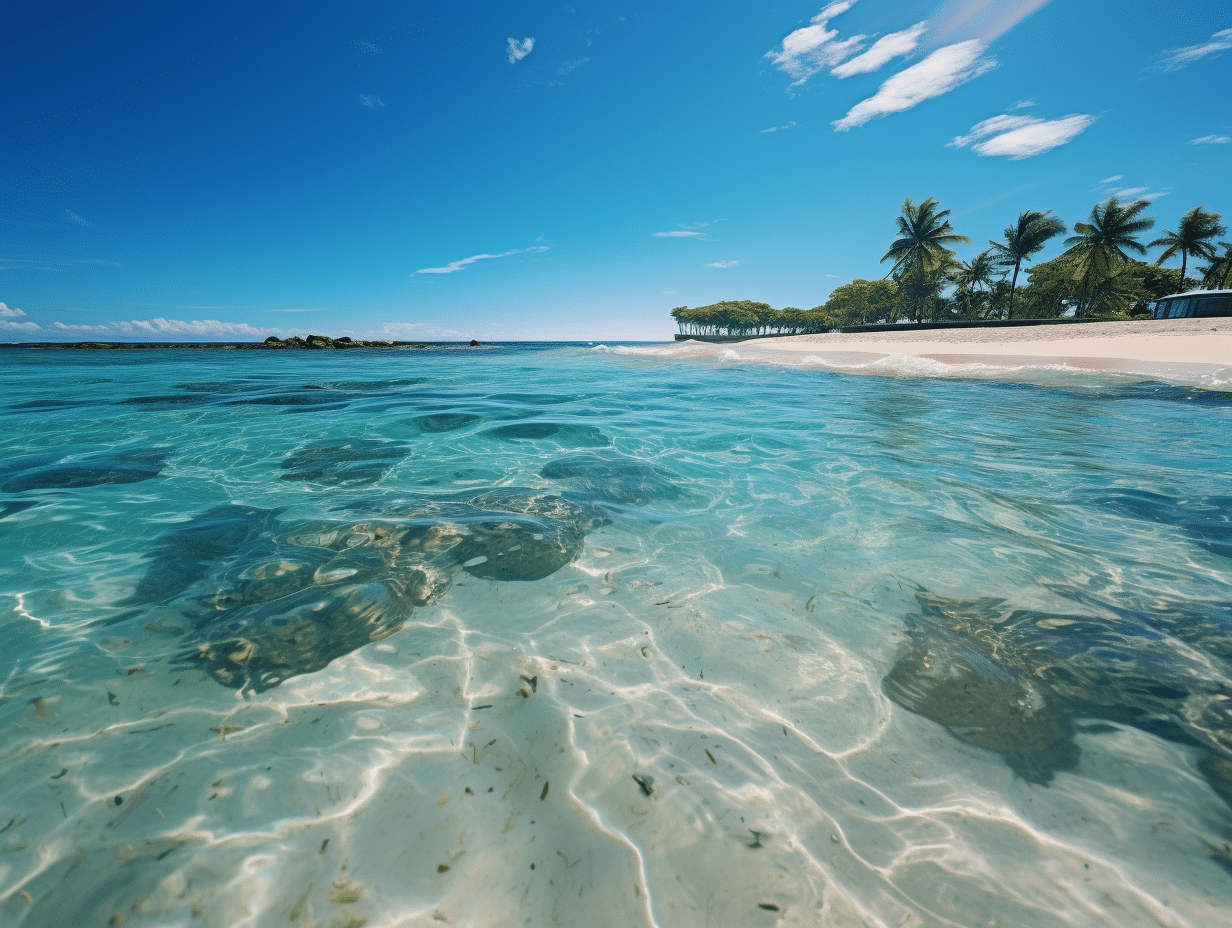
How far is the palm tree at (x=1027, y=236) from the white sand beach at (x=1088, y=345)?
18.6m

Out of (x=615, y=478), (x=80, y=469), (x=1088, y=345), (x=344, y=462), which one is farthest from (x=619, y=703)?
(x=1088, y=345)

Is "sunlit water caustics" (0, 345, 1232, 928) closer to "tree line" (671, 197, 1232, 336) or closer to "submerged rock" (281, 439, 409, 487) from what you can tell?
"submerged rock" (281, 439, 409, 487)

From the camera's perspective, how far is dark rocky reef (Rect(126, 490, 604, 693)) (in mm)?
2461

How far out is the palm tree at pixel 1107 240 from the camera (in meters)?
35.5

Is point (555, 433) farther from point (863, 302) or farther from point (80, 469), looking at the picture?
point (863, 302)

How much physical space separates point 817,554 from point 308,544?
4036 mm

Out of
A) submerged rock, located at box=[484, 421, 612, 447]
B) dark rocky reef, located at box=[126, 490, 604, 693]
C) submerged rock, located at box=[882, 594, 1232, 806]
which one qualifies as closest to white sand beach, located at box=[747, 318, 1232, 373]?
submerged rock, located at box=[484, 421, 612, 447]

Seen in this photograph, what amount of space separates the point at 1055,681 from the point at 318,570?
14.3ft

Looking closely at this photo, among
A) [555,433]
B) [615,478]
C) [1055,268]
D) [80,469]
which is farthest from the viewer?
[1055,268]

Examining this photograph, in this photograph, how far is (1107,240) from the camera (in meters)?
37.3

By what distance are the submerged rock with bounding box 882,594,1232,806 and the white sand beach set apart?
18448 millimetres

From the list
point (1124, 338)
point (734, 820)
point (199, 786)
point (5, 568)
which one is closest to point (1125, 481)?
point (734, 820)

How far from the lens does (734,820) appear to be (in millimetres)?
1621

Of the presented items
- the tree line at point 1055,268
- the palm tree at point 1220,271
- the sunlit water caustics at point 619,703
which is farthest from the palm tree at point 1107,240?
the sunlit water caustics at point 619,703
